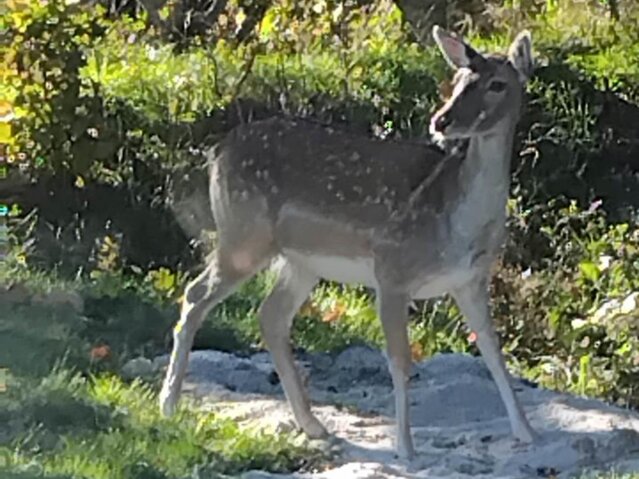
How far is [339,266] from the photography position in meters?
7.05

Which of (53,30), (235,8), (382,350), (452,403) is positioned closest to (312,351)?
(382,350)

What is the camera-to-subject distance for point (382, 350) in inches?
340

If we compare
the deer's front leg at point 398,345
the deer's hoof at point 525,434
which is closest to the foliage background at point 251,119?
the deer's hoof at point 525,434

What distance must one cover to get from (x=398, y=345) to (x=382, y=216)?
18.6 inches

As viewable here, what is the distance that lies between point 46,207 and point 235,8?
11.0ft

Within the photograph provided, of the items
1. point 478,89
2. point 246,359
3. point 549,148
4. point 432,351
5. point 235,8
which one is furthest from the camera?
point 235,8

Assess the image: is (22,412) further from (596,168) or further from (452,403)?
(596,168)

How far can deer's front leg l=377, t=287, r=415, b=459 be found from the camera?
22.2 feet

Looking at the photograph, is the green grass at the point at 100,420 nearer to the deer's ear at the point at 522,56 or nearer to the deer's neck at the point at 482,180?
the deer's neck at the point at 482,180

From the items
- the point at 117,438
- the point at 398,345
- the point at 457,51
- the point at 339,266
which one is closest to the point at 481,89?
the point at 457,51

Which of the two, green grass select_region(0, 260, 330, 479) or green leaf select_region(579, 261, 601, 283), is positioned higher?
green leaf select_region(579, 261, 601, 283)

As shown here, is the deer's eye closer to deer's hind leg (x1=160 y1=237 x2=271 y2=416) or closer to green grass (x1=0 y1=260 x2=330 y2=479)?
deer's hind leg (x1=160 y1=237 x2=271 y2=416)

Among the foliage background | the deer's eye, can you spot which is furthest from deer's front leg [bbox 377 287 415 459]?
the foliage background

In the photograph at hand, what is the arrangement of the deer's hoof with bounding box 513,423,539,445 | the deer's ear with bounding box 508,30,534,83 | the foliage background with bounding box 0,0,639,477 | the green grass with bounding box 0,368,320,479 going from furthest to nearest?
the foliage background with bounding box 0,0,639,477 < the deer's hoof with bounding box 513,423,539,445 < the deer's ear with bounding box 508,30,534,83 < the green grass with bounding box 0,368,320,479
